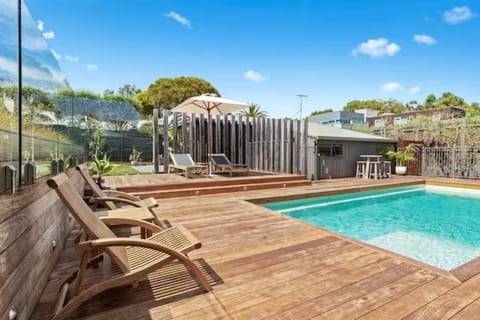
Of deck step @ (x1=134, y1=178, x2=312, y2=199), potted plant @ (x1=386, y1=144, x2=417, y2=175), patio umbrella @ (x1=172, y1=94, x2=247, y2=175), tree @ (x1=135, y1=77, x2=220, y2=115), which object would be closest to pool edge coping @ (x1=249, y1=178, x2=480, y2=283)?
deck step @ (x1=134, y1=178, x2=312, y2=199)

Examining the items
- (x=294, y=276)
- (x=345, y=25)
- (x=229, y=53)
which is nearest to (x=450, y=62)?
(x=345, y=25)

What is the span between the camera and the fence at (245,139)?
9805 mm

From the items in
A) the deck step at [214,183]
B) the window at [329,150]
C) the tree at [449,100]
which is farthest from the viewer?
the tree at [449,100]

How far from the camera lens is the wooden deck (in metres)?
1.92

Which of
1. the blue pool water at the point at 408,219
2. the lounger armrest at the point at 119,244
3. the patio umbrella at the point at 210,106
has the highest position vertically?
the patio umbrella at the point at 210,106

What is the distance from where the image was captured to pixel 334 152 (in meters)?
11.8

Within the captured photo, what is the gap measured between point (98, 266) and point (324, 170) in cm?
1019

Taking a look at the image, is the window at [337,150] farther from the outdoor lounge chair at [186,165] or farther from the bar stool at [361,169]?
the outdoor lounge chair at [186,165]

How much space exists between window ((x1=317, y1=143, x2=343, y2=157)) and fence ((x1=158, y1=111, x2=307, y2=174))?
6.43 feet

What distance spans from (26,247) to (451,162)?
1539cm

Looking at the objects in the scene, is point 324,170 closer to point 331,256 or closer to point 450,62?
point 331,256

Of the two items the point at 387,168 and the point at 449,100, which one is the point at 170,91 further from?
the point at 449,100

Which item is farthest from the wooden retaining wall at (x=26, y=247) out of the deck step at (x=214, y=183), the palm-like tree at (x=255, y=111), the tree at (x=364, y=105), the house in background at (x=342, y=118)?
the tree at (x=364, y=105)

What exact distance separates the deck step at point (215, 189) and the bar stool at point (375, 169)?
4272 mm
